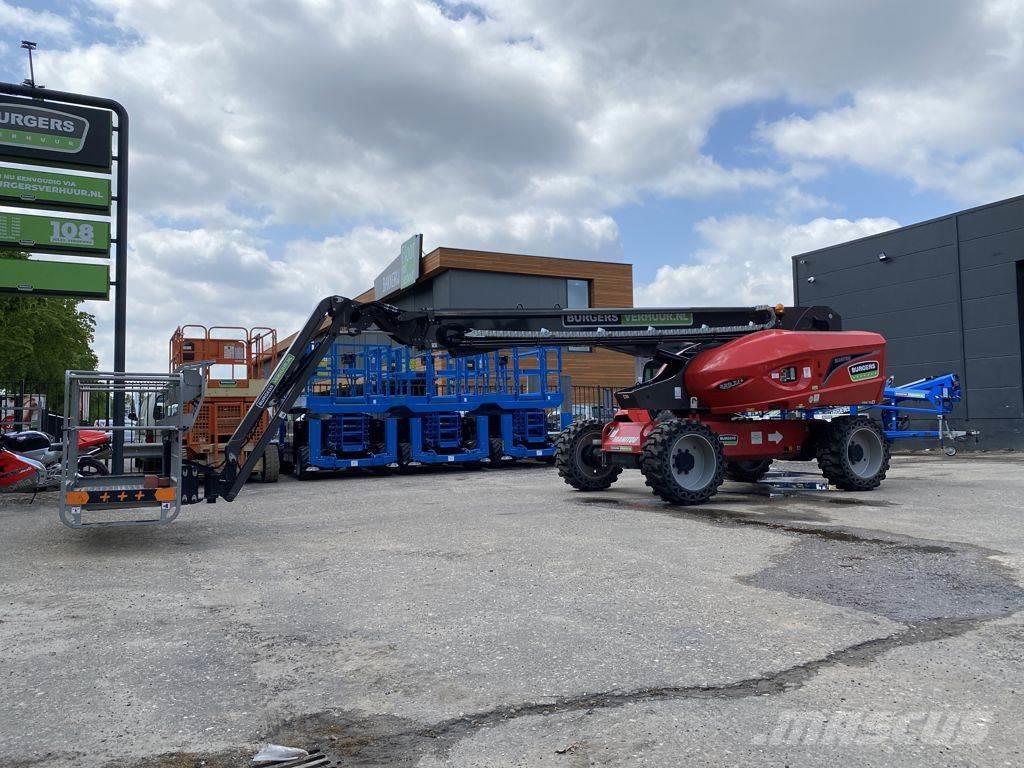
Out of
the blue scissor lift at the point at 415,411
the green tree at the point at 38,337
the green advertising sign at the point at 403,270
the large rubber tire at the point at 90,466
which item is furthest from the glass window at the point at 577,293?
the large rubber tire at the point at 90,466

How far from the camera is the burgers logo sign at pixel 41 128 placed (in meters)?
14.1

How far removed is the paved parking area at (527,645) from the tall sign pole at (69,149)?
6620 mm

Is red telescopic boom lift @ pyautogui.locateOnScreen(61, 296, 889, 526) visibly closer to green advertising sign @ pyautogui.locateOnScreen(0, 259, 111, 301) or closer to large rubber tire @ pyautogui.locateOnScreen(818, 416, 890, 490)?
large rubber tire @ pyautogui.locateOnScreen(818, 416, 890, 490)

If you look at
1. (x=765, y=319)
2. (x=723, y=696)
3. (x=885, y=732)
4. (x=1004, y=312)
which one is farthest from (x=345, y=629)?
(x=1004, y=312)

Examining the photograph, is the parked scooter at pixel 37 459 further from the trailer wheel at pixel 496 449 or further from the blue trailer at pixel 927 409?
the blue trailer at pixel 927 409

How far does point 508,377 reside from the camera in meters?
20.4

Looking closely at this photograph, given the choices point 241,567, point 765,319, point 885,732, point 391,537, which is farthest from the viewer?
point 765,319

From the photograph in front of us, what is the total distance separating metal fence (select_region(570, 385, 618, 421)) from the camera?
77.5 ft

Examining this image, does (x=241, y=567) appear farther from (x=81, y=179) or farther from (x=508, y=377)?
(x=508, y=377)

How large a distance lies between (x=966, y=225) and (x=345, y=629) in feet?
77.5

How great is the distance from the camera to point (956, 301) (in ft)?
77.2

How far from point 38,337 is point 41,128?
15431mm

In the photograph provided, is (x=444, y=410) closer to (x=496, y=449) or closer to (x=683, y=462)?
(x=496, y=449)

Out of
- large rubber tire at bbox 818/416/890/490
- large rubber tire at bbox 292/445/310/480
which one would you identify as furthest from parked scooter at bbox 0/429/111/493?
large rubber tire at bbox 818/416/890/490
